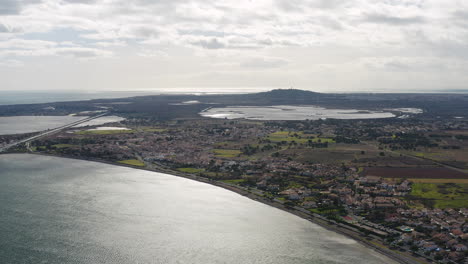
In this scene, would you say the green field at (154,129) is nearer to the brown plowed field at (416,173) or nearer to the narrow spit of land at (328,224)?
the narrow spit of land at (328,224)

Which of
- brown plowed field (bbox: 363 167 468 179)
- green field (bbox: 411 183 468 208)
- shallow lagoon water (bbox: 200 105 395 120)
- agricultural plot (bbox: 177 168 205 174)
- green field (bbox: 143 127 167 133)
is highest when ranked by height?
shallow lagoon water (bbox: 200 105 395 120)

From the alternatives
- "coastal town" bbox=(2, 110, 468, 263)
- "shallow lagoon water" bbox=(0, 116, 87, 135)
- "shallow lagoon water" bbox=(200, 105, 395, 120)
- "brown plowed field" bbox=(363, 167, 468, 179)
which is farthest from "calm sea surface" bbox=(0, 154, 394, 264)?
"shallow lagoon water" bbox=(200, 105, 395, 120)

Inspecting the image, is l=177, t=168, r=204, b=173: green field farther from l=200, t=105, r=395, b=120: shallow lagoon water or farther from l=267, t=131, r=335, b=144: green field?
l=200, t=105, r=395, b=120: shallow lagoon water

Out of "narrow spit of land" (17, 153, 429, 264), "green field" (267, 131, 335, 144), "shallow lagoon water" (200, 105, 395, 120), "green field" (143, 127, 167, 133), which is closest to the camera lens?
"narrow spit of land" (17, 153, 429, 264)

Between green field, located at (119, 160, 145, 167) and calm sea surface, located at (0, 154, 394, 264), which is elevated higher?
green field, located at (119, 160, 145, 167)

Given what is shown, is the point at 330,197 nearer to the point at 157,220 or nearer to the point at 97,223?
the point at 157,220

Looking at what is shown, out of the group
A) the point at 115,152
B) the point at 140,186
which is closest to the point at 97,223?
the point at 140,186
